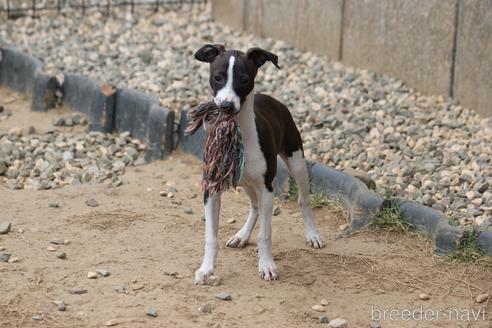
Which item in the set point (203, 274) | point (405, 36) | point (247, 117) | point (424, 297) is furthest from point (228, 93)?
point (405, 36)

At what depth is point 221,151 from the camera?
5.67 metres

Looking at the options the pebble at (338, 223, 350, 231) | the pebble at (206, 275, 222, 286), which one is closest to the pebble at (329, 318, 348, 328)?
the pebble at (206, 275, 222, 286)

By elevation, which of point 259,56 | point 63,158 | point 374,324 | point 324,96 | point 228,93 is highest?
point 259,56

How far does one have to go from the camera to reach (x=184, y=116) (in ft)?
26.9

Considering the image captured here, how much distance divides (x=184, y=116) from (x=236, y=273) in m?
2.57

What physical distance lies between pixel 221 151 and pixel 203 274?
76 cm

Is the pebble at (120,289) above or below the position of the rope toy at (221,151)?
below

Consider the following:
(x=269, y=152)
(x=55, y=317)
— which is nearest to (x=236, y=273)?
(x=269, y=152)

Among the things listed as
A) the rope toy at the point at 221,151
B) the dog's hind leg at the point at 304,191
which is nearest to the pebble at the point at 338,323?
the rope toy at the point at 221,151

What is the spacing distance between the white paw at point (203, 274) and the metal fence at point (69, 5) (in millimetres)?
6679

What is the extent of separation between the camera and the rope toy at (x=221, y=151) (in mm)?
5664

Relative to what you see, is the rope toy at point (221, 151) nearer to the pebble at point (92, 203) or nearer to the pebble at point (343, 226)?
the pebble at point (343, 226)

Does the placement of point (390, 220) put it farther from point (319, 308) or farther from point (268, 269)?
point (319, 308)

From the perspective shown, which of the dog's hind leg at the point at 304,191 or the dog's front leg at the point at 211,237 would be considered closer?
the dog's front leg at the point at 211,237
